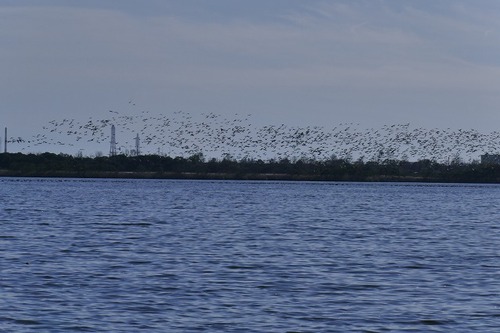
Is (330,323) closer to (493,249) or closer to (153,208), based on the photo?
(493,249)

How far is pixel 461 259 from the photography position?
37312 mm

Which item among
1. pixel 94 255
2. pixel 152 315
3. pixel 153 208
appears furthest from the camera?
pixel 153 208

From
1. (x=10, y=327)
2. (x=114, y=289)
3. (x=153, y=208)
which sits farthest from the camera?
(x=153, y=208)

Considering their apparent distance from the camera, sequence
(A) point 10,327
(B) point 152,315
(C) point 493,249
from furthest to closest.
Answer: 1. (C) point 493,249
2. (B) point 152,315
3. (A) point 10,327

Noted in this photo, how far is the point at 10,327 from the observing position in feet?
75.2

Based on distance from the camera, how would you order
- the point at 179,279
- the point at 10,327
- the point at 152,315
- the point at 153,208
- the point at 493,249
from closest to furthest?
the point at 10,327 → the point at 152,315 → the point at 179,279 → the point at 493,249 → the point at 153,208

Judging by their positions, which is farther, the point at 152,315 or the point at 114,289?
the point at 114,289

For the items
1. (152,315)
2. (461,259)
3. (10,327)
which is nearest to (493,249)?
(461,259)

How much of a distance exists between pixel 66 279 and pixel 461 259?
13.7m

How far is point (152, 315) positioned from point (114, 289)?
3.70 meters

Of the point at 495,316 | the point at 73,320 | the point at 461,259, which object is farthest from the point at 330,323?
the point at 461,259

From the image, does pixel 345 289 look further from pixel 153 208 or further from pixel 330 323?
pixel 153 208

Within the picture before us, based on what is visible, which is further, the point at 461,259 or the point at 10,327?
the point at 461,259

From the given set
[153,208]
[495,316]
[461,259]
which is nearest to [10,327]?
[495,316]
